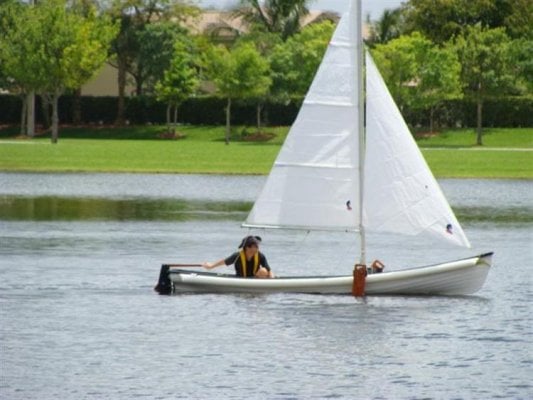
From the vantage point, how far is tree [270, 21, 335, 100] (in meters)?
124

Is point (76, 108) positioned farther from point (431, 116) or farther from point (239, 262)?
point (239, 262)

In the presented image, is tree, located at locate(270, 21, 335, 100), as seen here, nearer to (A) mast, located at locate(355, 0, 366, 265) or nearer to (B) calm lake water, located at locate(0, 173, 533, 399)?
(B) calm lake water, located at locate(0, 173, 533, 399)

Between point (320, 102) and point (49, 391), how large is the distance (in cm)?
1174

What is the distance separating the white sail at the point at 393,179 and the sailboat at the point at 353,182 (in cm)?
2

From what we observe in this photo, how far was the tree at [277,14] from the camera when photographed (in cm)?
14150

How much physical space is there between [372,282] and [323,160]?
2.80 m

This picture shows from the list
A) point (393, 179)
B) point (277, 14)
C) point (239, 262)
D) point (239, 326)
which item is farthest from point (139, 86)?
point (239, 326)

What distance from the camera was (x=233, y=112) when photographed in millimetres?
124188

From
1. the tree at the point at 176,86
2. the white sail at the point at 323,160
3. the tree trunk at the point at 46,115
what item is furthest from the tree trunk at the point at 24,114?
the white sail at the point at 323,160

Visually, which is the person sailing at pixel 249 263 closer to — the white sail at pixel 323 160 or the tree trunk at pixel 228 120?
the white sail at pixel 323 160

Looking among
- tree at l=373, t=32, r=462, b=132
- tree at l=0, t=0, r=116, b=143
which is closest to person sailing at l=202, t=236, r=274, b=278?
tree at l=0, t=0, r=116, b=143

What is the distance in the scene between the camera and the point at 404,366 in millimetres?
28734

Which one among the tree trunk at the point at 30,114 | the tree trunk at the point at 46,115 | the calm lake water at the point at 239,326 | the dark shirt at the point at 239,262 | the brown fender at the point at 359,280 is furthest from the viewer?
the tree trunk at the point at 46,115

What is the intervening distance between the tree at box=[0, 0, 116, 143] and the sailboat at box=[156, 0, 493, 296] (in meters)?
73.9
